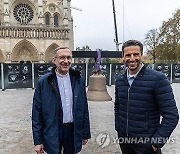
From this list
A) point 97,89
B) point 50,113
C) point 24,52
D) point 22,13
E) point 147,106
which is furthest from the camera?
point 24,52

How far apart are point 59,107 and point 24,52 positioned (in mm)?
44221

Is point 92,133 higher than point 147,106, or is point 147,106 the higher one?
point 147,106

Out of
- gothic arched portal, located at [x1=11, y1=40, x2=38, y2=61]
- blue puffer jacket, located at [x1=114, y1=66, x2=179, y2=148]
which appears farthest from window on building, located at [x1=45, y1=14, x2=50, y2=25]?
blue puffer jacket, located at [x1=114, y1=66, x2=179, y2=148]

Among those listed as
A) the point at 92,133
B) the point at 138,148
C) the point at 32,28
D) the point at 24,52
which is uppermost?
the point at 32,28

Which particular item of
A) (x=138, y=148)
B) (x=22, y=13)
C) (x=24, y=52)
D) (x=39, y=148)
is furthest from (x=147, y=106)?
(x=22, y=13)

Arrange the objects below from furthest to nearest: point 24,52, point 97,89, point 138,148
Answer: point 24,52 < point 97,89 < point 138,148

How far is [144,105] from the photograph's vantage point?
3066mm

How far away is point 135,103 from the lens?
311 cm

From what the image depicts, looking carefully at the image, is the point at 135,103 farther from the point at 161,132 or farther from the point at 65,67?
the point at 65,67

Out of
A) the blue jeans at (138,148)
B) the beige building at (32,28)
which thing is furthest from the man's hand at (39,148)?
the beige building at (32,28)

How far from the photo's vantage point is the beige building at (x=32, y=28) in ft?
146

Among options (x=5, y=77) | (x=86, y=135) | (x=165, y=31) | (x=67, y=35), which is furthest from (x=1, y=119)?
(x=67, y=35)

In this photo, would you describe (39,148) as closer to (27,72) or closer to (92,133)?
(92,133)

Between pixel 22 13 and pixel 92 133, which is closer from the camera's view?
pixel 92 133
